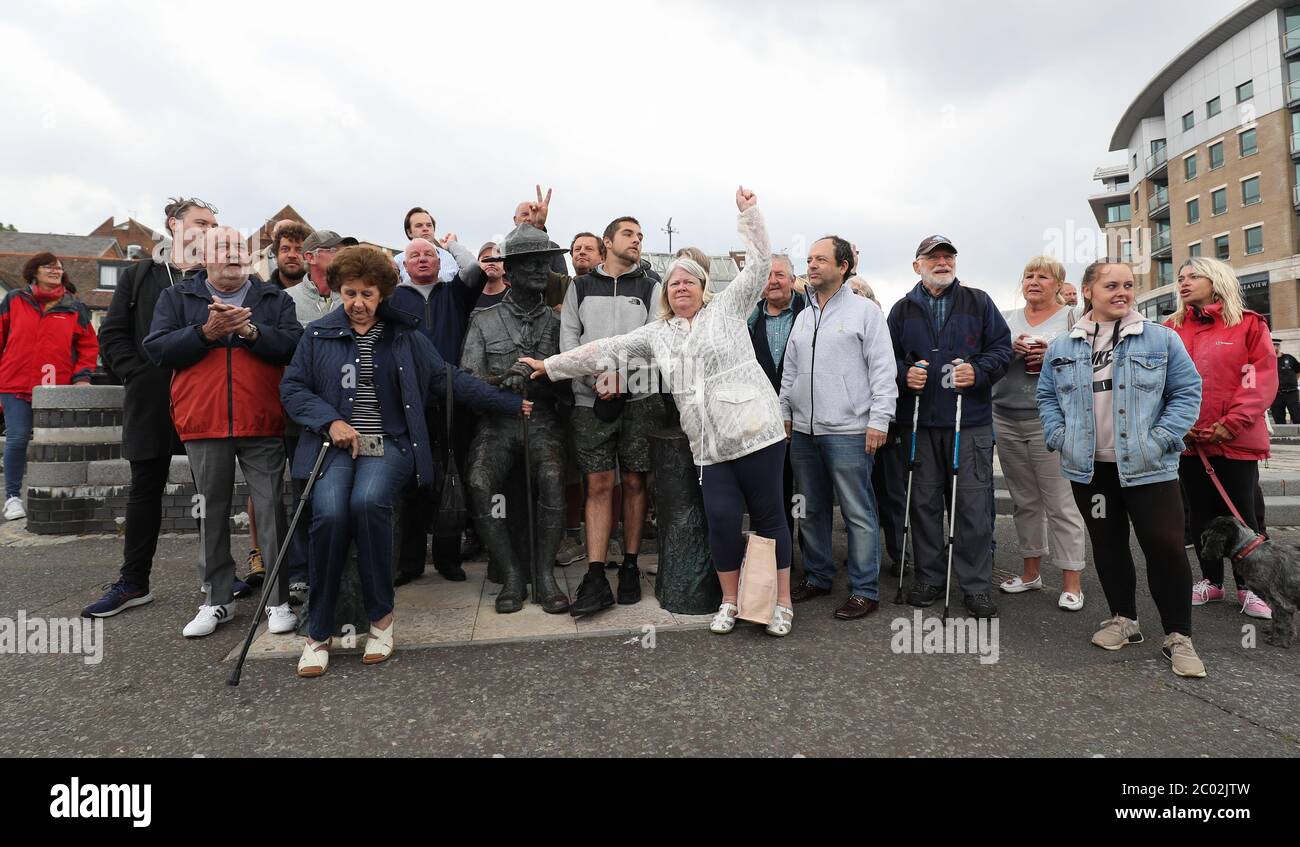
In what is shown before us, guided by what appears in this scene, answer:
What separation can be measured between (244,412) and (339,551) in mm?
1211

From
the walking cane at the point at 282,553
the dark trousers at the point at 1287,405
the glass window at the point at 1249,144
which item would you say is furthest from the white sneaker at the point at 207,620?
the glass window at the point at 1249,144

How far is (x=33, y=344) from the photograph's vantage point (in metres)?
6.91

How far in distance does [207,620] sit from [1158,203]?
201 ft

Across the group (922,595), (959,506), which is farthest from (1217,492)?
(922,595)

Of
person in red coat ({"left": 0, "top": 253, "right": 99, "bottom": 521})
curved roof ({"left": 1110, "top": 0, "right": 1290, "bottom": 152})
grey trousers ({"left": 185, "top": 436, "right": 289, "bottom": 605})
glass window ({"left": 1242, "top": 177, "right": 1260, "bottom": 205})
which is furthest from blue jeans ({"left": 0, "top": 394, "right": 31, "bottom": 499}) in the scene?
curved roof ({"left": 1110, "top": 0, "right": 1290, "bottom": 152})

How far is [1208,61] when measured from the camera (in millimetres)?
41438

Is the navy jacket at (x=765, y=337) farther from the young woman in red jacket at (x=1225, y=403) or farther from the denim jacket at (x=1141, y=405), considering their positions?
the young woman in red jacket at (x=1225, y=403)

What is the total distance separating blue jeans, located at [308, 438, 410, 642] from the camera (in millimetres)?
3445

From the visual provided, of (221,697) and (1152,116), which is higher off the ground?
(1152,116)

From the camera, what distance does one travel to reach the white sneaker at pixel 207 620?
12.8ft

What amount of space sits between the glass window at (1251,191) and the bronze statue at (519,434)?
49.6 meters
